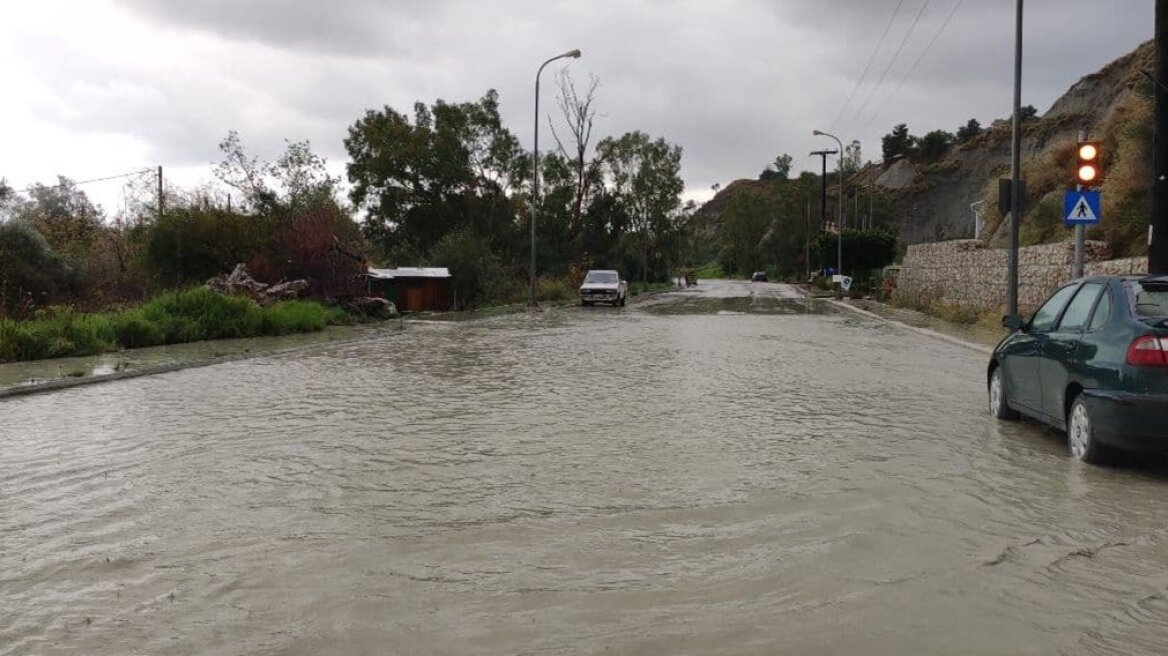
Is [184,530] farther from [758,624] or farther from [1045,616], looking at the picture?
[1045,616]

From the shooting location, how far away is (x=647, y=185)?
77938 mm

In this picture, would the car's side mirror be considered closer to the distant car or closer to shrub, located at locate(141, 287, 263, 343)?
shrub, located at locate(141, 287, 263, 343)

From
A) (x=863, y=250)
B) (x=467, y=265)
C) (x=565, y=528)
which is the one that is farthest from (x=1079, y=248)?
(x=863, y=250)

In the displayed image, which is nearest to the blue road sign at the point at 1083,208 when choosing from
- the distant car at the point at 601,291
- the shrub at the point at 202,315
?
the shrub at the point at 202,315

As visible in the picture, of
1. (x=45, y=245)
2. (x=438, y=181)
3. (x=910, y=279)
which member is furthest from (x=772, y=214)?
(x=45, y=245)

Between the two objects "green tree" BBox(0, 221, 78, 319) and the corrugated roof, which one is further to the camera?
the corrugated roof

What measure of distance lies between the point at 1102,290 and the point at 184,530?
25.4ft

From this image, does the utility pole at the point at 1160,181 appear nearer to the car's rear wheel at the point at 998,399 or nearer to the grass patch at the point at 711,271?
the car's rear wheel at the point at 998,399

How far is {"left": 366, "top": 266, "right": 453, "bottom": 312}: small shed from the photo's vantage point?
105 ft

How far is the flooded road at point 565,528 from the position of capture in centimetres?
417

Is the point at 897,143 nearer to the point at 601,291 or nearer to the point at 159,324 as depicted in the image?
the point at 601,291

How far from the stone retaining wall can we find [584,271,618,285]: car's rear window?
1305 cm

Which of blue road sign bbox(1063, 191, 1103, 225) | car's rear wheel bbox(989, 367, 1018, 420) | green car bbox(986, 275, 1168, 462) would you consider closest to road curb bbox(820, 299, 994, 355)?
blue road sign bbox(1063, 191, 1103, 225)

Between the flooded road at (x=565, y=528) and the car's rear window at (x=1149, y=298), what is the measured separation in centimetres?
131
